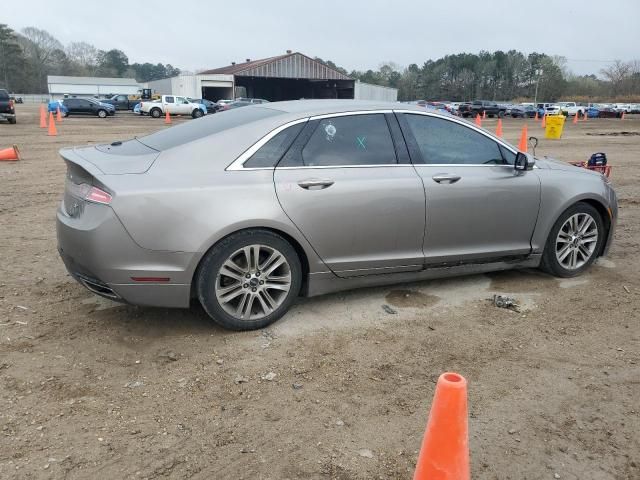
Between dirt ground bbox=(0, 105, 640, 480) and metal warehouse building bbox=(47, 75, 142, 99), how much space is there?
90.2 meters

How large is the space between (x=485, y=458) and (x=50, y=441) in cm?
215

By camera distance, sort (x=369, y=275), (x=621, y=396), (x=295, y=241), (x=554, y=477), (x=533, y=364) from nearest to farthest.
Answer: (x=554, y=477) → (x=621, y=396) → (x=533, y=364) → (x=295, y=241) → (x=369, y=275)

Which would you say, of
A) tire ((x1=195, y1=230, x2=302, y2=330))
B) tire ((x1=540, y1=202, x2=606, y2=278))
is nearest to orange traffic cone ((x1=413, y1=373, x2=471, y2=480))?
tire ((x1=195, y1=230, x2=302, y2=330))

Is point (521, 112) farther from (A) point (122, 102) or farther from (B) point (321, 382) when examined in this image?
(B) point (321, 382)

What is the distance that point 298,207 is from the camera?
397 centimetres

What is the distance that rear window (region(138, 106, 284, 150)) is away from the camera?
163 inches

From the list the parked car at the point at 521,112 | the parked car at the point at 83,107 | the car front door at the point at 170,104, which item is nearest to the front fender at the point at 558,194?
the parked car at the point at 83,107

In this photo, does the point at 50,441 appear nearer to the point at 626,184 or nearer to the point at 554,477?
the point at 554,477

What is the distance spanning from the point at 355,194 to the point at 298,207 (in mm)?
470

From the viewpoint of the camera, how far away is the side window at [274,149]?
3972 millimetres

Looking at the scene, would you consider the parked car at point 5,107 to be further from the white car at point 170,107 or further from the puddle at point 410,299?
the puddle at point 410,299

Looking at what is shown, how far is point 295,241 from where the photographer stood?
404cm

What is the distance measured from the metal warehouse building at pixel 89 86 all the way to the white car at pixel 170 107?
50124mm

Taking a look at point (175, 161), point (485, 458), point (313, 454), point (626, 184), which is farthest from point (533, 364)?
point (626, 184)
